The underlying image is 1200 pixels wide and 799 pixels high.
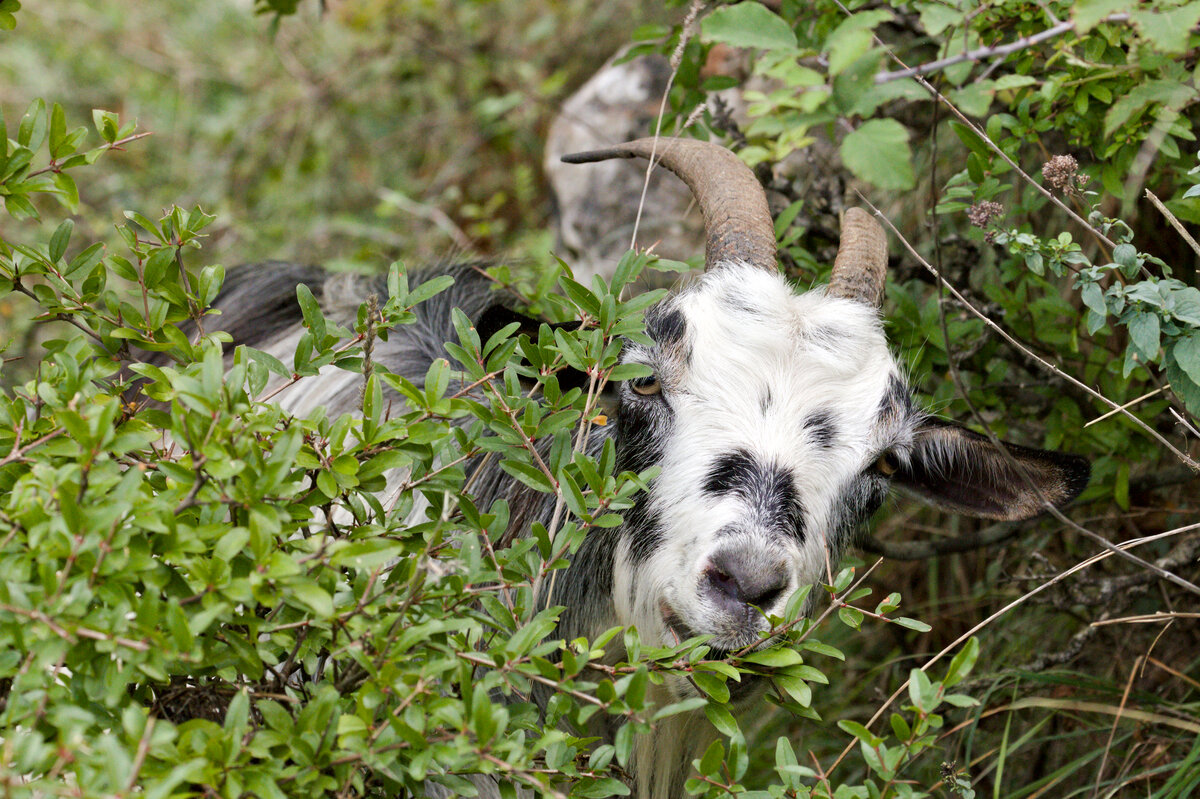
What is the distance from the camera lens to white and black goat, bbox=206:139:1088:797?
2.63 meters

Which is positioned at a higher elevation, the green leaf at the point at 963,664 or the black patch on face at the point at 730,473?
the black patch on face at the point at 730,473

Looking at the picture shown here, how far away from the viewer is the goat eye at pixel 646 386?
298 cm

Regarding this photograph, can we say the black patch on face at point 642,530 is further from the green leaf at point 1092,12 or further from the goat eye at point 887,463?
the green leaf at point 1092,12

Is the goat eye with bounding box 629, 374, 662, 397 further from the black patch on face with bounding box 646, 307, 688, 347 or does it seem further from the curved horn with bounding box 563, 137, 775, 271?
the curved horn with bounding box 563, 137, 775, 271

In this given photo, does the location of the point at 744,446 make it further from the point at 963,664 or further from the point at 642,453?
the point at 963,664

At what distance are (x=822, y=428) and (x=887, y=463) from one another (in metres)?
0.34

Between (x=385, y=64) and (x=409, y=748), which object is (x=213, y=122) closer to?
(x=385, y=64)

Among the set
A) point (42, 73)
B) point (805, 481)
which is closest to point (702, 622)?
point (805, 481)

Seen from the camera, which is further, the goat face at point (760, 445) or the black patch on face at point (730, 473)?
the black patch on face at point (730, 473)

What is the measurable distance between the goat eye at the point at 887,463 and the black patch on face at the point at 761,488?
0.43 metres

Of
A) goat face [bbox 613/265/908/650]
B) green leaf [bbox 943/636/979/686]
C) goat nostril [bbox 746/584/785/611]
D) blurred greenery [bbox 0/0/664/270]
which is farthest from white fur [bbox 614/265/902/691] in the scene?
blurred greenery [bbox 0/0/664/270]

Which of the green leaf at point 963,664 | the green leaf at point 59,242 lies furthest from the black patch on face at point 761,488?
the green leaf at point 59,242

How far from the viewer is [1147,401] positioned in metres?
3.64

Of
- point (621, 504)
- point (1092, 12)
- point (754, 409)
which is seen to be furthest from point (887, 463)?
point (1092, 12)
